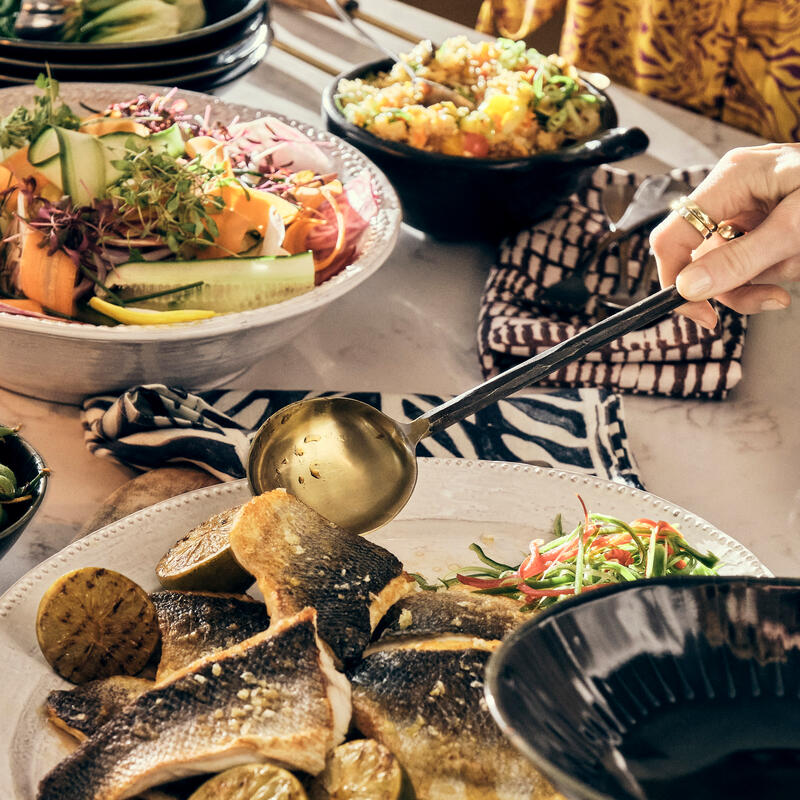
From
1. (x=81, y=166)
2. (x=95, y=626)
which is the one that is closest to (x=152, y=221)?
(x=81, y=166)

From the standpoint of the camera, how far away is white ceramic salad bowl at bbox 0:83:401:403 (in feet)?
3.63

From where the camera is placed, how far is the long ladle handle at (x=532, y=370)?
1.01 m

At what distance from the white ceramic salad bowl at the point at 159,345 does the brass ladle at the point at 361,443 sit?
183mm

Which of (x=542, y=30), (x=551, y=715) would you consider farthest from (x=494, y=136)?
(x=542, y=30)

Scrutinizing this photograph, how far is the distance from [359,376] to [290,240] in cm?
23

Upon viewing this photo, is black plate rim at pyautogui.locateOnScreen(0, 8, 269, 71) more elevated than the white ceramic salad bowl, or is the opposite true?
black plate rim at pyautogui.locateOnScreen(0, 8, 269, 71)

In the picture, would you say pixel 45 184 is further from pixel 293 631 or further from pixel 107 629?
pixel 293 631

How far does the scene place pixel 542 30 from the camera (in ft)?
12.8

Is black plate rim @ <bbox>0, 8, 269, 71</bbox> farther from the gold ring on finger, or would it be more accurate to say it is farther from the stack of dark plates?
the gold ring on finger

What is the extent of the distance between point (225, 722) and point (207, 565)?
202 millimetres

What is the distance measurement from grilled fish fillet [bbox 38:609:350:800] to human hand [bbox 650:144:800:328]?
1.94 feet

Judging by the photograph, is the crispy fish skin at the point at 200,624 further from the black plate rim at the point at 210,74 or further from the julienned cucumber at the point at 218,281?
the black plate rim at the point at 210,74

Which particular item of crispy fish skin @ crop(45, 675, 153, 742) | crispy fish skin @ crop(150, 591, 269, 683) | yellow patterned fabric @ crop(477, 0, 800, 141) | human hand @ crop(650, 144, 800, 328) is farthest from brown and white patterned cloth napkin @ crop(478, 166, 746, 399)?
yellow patterned fabric @ crop(477, 0, 800, 141)

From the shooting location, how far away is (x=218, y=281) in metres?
1.23
